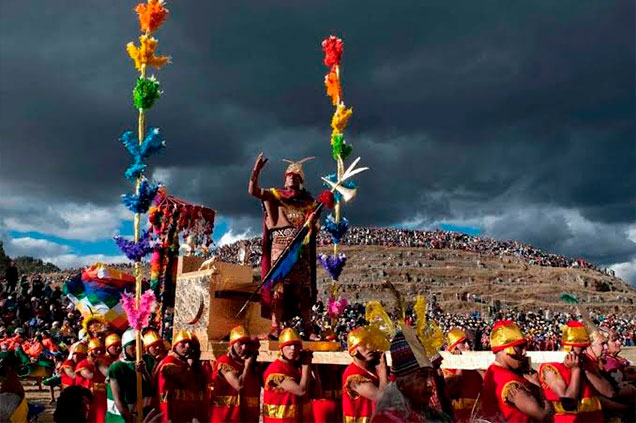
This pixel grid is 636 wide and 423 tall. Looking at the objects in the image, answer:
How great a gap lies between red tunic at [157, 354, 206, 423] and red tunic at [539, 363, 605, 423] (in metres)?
3.40

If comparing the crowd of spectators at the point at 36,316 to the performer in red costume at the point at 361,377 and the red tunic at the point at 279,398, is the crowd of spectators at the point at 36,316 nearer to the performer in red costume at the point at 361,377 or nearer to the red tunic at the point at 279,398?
the red tunic at the point at 279,398

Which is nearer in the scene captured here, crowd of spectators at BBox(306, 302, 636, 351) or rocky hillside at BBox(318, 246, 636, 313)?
crowd of spectators at BBox(306, 302, 636, 351)

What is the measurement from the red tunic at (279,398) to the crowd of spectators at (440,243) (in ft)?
175

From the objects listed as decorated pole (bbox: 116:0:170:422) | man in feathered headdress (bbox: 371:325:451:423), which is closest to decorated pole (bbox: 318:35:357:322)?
decorated pole (bbox: 116:0:170:422)

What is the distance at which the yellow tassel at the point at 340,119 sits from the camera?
399 inches

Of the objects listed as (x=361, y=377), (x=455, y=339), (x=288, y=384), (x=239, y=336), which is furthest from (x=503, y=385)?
(x=239, y=336)

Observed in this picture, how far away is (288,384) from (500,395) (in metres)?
2.10

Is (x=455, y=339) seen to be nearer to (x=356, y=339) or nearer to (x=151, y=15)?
(x=356, y=339)

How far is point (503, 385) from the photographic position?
427 centimetres

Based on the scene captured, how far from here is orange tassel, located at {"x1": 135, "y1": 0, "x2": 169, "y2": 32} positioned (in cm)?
773

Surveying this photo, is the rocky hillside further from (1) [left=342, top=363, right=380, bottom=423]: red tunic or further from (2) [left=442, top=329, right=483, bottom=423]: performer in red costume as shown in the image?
(1) [left=342, top=363, right=380, bottom=423]: red tunic

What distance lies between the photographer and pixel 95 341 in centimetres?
773

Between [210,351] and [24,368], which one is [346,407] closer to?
[210,351]

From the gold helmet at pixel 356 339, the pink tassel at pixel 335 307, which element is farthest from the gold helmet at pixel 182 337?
the pink tassel at pixel 335 307
